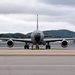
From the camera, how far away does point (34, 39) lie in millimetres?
55719
